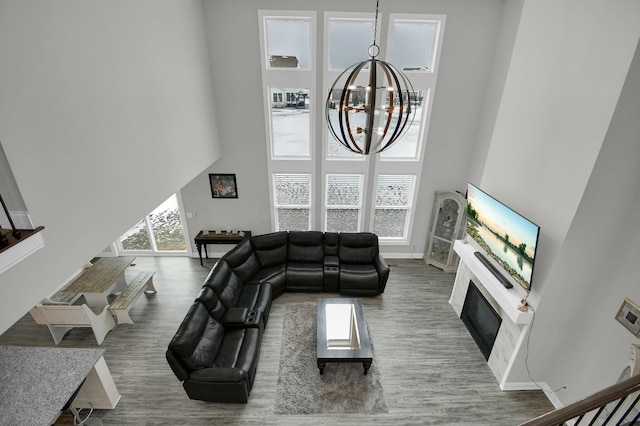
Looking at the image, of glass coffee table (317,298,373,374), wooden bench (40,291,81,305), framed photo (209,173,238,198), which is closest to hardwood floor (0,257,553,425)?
glass coffee table (317,298,373,374)

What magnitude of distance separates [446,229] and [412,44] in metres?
3.87

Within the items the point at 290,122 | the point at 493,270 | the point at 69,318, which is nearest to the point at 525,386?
the point at 493,270

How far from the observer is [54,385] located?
314 cm

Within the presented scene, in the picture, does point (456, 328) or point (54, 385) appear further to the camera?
point (456, 328)

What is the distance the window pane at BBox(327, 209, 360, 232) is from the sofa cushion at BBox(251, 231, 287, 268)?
1.33 meters

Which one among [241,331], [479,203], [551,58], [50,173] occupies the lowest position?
[241,331]

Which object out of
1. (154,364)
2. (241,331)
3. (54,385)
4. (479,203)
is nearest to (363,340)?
(241,331)

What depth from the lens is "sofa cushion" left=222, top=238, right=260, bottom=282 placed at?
A: 5.60 metres

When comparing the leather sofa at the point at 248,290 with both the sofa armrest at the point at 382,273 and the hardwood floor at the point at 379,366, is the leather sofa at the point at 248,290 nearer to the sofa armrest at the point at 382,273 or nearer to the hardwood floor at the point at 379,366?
the sofa armrest at the point at 382,273

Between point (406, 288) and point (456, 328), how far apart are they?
1228mm

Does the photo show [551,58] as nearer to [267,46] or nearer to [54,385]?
[267,46]

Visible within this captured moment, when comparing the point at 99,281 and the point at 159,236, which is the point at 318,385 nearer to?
the point at 99,281

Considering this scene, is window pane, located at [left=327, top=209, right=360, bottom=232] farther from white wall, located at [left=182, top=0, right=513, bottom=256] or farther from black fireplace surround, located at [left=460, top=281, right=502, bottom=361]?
black fireplace surround, located at [left=460, top=281, right=502, bottom=361]

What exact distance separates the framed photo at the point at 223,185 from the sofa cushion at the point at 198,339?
2871 millimetres
